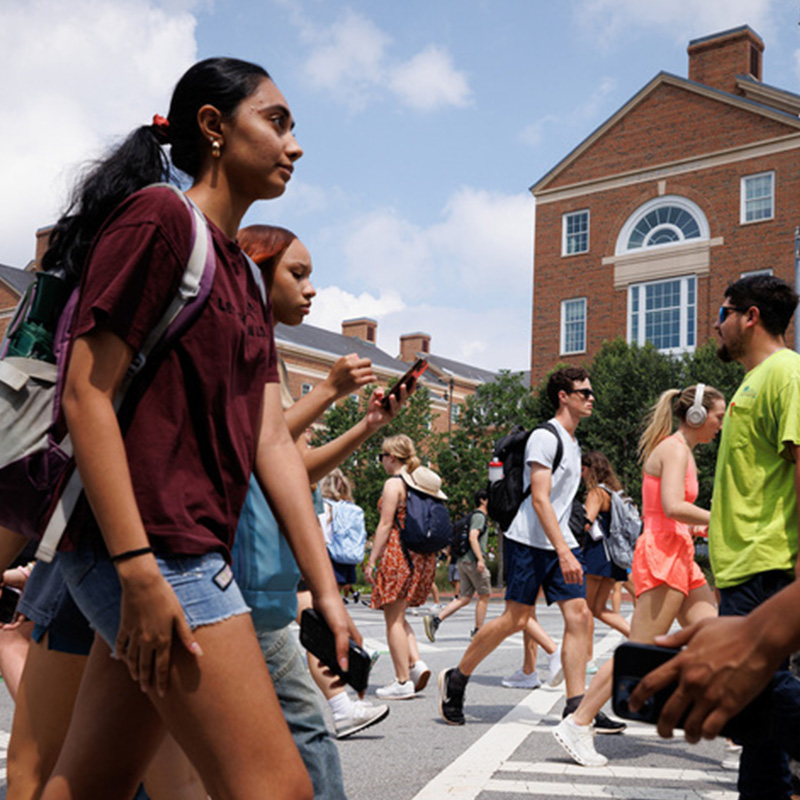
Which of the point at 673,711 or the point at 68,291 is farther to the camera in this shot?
the point at 68,291

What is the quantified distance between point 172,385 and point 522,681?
22.4 feet

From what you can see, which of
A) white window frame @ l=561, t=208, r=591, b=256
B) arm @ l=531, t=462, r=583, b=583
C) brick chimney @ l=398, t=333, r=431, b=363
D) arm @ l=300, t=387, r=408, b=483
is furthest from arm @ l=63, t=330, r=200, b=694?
brick chimney @ l=398, t=333, r=431, b=363

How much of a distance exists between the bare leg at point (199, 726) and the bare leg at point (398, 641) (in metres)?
5.53

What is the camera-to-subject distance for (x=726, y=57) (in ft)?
128

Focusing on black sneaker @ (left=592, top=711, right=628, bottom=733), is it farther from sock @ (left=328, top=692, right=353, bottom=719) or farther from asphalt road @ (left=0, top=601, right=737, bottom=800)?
sock @ (left=328, top=692, right=353, bottom=719)

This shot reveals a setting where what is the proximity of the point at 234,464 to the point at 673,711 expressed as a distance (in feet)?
3.10

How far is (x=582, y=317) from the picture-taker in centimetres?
3869

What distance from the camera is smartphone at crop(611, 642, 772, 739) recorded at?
156 cm

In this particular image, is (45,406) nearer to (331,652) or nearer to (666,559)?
(331,652)

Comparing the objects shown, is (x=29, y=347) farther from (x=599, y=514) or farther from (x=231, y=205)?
(x=599, y=514)

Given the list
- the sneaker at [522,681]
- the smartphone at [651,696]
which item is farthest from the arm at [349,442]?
the sneaker at [522,681]

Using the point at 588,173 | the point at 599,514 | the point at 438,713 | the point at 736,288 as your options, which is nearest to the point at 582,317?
the point at 588,173

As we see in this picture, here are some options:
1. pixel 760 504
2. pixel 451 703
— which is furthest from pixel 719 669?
pixel 451 703

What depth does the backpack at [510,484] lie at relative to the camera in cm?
660
